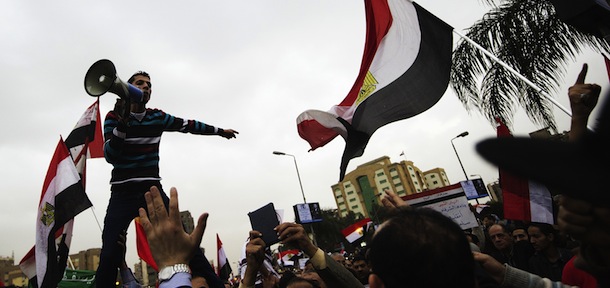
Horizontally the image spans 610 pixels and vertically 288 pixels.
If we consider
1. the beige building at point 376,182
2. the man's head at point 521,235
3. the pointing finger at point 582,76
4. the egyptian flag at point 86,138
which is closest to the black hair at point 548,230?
the man's head at point 521,235

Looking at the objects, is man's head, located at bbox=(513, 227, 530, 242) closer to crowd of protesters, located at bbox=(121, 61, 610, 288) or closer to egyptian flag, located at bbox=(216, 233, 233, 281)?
crowd of protesters, located at bbox=(121, 61, 610, 288)

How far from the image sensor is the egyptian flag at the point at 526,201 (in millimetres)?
3801

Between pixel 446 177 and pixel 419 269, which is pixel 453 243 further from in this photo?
pixel 446 177

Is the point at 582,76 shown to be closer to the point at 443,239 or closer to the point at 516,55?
the point at 443,239

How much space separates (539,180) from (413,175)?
115 m

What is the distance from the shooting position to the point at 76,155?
4.81 metres

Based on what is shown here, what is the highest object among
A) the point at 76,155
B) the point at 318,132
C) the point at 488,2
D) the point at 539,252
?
the point at 488,2

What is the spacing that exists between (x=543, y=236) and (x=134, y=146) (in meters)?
4.32

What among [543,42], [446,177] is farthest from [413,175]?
[543,42]

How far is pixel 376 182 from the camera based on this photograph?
4112 inches

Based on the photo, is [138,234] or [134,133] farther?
[138,234]

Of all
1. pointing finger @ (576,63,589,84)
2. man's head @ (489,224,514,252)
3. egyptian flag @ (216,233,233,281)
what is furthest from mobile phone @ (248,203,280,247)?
egyptian flag @ (216,233,233,281)

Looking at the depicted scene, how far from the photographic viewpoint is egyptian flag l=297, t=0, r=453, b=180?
4.29m

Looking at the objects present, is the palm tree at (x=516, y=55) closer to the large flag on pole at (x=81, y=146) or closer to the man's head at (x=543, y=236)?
the man's head at (x=543, y=236)
